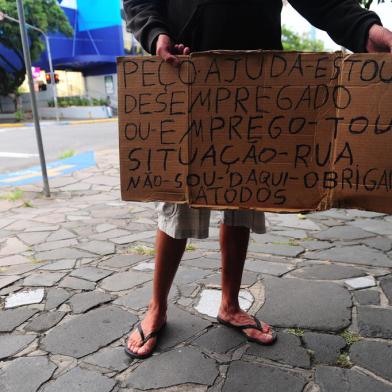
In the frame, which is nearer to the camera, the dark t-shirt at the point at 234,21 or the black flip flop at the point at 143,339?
the dark t-shirt at the point at 234,21

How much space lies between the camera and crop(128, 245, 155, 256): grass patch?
3000 mm

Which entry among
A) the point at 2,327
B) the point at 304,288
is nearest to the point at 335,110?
the point at 304,288

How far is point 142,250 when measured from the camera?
10.1 feet

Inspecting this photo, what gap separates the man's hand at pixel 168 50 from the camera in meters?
1.40

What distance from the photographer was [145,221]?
12.6ft

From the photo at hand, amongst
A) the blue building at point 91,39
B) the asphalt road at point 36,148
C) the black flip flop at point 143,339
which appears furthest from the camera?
the blue building at point 91,39

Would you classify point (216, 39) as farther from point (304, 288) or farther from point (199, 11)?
point (304, 288)

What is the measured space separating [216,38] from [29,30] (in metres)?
23.1

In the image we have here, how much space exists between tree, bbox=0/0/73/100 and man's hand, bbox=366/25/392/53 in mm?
22391

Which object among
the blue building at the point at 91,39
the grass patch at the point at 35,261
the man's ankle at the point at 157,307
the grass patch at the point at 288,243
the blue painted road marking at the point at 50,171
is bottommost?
the blue painted road marking at the point at 50,171

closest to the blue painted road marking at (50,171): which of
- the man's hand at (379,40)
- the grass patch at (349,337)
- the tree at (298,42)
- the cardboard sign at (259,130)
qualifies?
the cardboard sign at (259,130)

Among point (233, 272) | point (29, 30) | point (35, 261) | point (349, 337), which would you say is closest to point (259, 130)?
point (233, 272)

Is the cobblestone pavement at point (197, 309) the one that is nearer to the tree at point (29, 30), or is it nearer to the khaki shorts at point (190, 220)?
the khaki shorts at point (190, 220)

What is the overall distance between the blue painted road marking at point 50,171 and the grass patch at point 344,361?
Result: 5101 millimetres
